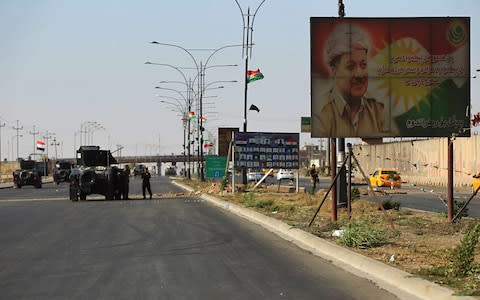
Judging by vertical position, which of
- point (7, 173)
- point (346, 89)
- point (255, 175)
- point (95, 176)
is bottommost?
point (7, 173)

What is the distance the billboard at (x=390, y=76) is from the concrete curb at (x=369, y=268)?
3.80m

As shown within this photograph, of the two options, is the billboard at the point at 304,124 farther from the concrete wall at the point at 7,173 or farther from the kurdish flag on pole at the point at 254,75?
the kurdish flag on pole at the point at 254,75

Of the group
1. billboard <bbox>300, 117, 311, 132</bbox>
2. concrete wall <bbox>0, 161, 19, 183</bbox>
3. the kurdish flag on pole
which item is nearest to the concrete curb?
the kurdish flag on pole

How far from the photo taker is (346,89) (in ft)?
66.6

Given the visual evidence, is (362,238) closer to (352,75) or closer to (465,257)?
(465,257)

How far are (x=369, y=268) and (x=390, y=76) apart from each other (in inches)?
399

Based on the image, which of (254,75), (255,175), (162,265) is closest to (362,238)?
(162,265)

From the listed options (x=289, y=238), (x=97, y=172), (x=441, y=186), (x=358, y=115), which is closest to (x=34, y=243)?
(x=289, y=238)

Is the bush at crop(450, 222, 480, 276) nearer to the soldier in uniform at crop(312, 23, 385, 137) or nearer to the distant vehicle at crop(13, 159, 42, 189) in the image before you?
the soldier in uniform at crop(312, 23, 385, 137)

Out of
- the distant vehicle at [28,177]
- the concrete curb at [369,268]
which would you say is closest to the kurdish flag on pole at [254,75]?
the concrete curb at [369,268]

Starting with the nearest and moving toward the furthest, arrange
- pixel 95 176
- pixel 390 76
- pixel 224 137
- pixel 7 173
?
pixel 390 76 → pixel 95 176 → pixel 224 137 → pixel 7 173

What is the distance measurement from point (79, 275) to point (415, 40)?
1304 cm

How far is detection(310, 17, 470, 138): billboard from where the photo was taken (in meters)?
20.2

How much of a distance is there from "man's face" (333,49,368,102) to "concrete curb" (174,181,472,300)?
13.7 ft
